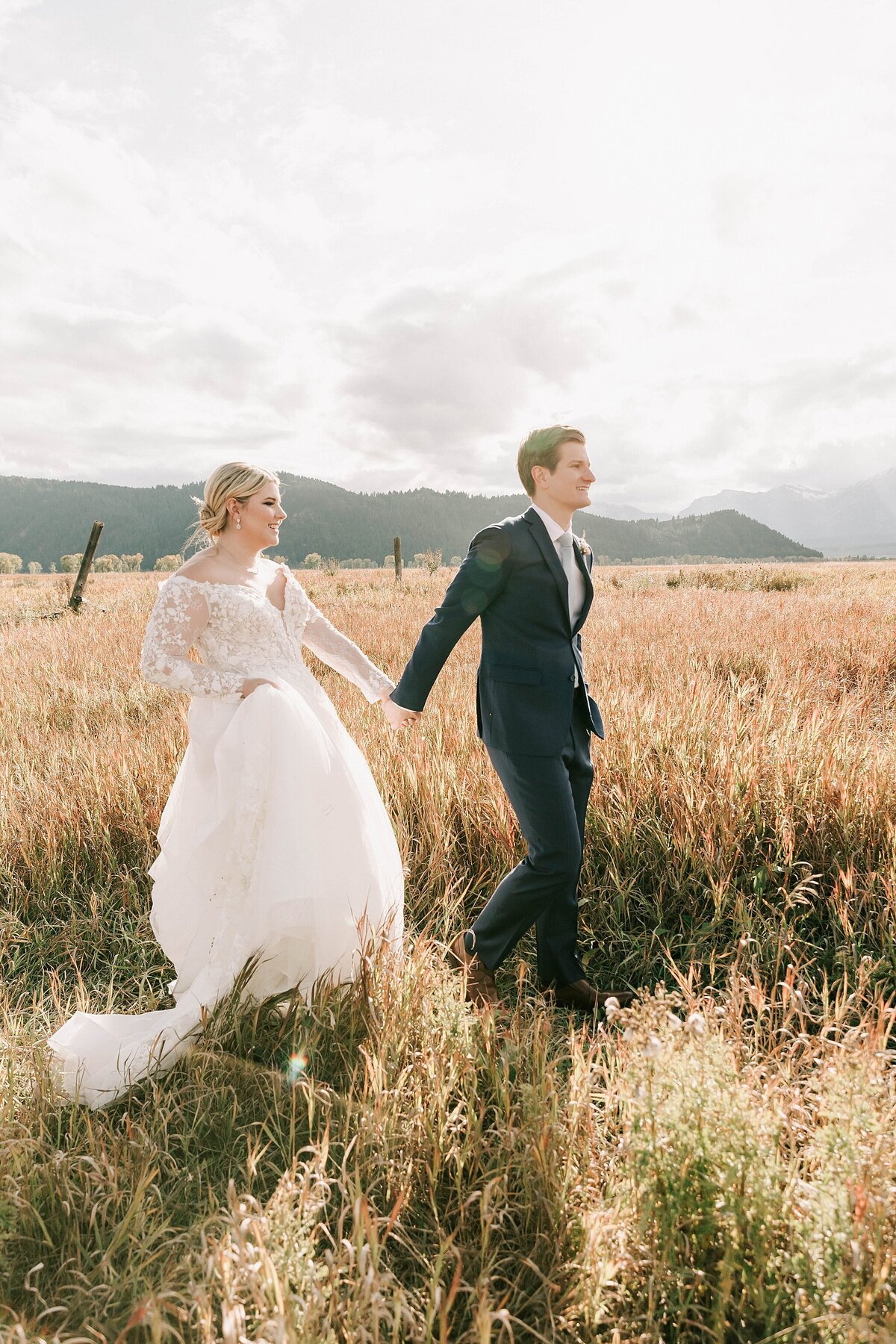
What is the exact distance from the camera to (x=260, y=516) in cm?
314

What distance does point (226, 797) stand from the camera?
278 cm

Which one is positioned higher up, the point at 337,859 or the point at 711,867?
the point at 337,859

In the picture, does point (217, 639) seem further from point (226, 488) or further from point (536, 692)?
point (536, 692)

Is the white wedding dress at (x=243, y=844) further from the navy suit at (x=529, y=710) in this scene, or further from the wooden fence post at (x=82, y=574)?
the wooden fence post at (x=82, y=574)

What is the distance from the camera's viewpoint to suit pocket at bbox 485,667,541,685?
2840 millimetres

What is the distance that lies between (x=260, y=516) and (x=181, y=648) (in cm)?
73

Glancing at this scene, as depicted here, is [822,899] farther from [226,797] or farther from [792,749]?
[226,797]

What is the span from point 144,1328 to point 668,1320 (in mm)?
1257

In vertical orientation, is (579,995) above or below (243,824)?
below

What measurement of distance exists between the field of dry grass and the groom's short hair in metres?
1.95

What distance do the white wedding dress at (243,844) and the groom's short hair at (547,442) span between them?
4.62ft

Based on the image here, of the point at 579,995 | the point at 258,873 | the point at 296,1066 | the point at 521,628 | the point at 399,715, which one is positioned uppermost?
the point at 521,628

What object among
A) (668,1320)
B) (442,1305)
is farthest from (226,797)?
(668,1320)

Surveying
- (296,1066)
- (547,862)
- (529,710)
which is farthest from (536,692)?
(296,1066)
